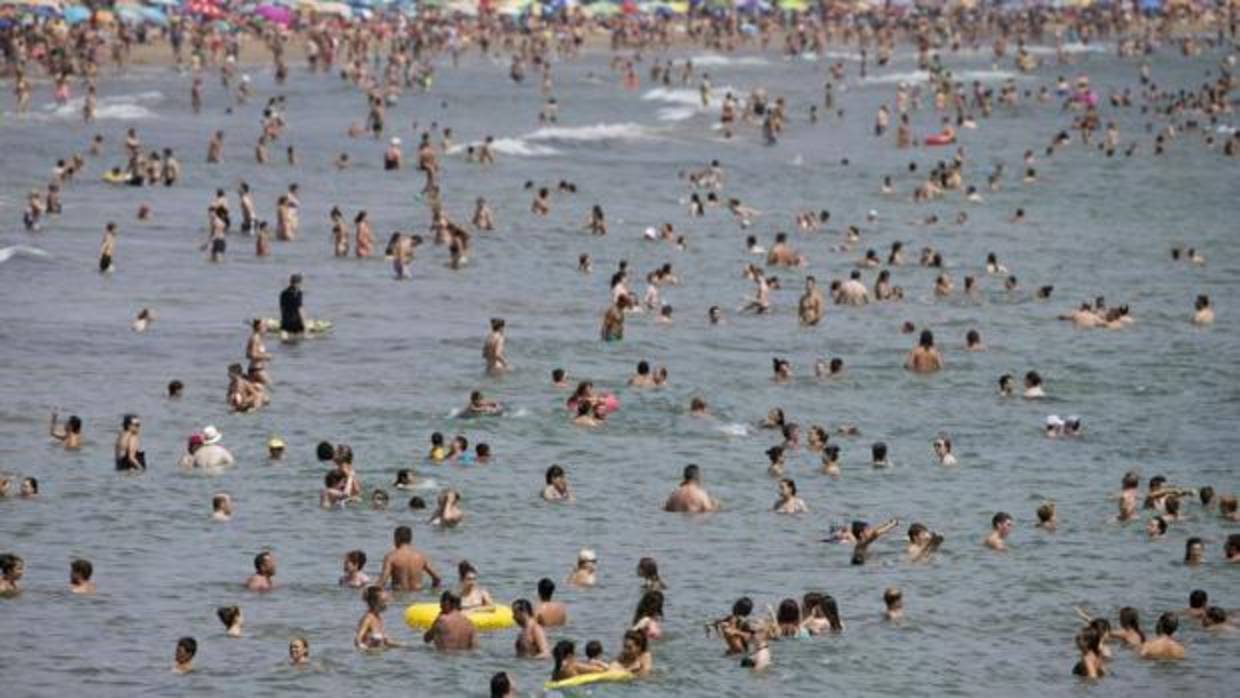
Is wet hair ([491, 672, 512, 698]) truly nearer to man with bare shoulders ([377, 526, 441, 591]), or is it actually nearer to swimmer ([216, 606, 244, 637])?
swimmer ([216, 606, 244, 637])

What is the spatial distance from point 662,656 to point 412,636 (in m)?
2.82

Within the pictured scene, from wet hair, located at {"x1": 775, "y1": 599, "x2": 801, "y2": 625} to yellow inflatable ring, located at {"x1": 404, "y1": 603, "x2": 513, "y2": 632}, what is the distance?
3051 millimetres

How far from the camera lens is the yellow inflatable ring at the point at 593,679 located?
80.8 feet

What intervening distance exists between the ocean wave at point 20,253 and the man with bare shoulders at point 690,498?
80.0ft

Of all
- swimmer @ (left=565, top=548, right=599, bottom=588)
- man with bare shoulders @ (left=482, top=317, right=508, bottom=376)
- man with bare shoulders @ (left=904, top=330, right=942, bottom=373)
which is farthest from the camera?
man with bare shoulders @ (left=904, top=330, right=942, bottom=373)

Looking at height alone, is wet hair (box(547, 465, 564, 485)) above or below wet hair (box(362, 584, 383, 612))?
below

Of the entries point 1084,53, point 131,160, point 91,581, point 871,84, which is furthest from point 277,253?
point 1084,53

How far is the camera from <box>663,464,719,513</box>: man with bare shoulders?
110 ft

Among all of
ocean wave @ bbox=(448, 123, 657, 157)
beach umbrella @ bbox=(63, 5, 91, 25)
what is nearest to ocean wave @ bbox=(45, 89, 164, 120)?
beach umbrella @ bbox=(63, 5, 91, 25)

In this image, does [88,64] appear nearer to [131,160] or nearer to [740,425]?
[131,160]

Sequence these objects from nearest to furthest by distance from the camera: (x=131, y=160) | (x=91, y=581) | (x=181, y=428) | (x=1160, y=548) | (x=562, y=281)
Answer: (x=91, y=581), (x=1160, y=548), (x=181, y=428), (x=562, y=281), (x=131, y=160)

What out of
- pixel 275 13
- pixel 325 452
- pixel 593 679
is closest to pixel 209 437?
pixel 325 452

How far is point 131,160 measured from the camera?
67312 mm

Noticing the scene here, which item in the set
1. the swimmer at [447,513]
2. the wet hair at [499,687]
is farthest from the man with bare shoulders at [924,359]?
the wet hair at [499,687]
